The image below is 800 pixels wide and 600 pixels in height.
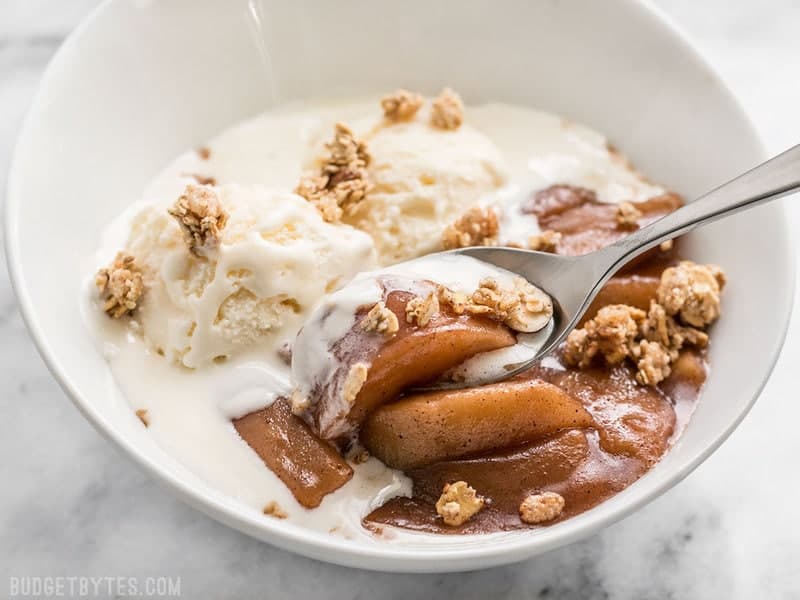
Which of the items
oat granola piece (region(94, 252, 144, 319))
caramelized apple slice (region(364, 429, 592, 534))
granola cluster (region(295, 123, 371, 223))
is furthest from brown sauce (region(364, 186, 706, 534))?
oat granola piece (region(94, 252, 144, 319))

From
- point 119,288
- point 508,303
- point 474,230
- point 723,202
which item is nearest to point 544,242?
→ point 474,230

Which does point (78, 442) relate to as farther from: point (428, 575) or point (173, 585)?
point (428, 575)

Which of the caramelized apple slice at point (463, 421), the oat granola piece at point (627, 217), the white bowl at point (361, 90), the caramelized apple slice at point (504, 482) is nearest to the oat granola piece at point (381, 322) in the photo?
the caramelized apple slice at point (463, 421)

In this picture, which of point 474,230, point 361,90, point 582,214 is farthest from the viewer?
point 361,90

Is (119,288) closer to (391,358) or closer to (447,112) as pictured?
(391,358)

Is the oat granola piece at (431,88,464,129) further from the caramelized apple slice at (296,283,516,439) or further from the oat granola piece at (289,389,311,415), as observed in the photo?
the oat granola piece at (289,389,311,415)

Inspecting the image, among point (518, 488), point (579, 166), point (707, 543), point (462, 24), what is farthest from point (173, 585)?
point (462, 24)
